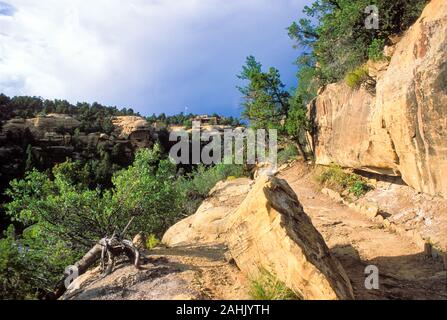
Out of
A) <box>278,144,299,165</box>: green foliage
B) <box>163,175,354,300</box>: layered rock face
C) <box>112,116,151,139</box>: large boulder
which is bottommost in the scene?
<box>163,175,354,300</box>: layered rock face

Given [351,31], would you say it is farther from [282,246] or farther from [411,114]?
[282,246]

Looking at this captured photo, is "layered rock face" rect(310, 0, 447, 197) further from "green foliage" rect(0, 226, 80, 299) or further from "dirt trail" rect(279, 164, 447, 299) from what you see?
"green foliage" rect(0, 226, 80, 299)

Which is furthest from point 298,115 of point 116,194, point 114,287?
point 114,287

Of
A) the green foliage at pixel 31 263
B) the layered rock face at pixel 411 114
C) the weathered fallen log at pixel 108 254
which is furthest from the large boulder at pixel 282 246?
the layered rock face at pixel 411 114

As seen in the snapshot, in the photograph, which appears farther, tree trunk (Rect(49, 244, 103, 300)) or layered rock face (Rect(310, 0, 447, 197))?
layered rock face (Rect(310, 0, 447, 197))

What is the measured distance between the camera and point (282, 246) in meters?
4.79

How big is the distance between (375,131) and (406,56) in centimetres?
236

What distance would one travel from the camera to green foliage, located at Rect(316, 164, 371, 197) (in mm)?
12008

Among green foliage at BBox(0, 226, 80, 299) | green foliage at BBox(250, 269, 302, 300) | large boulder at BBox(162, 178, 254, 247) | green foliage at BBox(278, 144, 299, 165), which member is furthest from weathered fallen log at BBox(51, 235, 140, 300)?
green foliage at BBox(278, 144, 299, 165)

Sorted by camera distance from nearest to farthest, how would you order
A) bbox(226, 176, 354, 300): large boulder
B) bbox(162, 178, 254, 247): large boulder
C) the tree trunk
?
bbox(226, 176, 354, 300): large boulder → the tree trunk → bbox(162, 178, 254, 247): large boulder

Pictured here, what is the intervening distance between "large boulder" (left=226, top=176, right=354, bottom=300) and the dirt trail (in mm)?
902

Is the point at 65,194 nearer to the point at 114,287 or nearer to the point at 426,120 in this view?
the point at 114,287

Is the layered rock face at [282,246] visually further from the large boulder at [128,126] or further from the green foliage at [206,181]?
the large boulder at [128,126]

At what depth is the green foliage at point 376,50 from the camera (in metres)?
10.8
